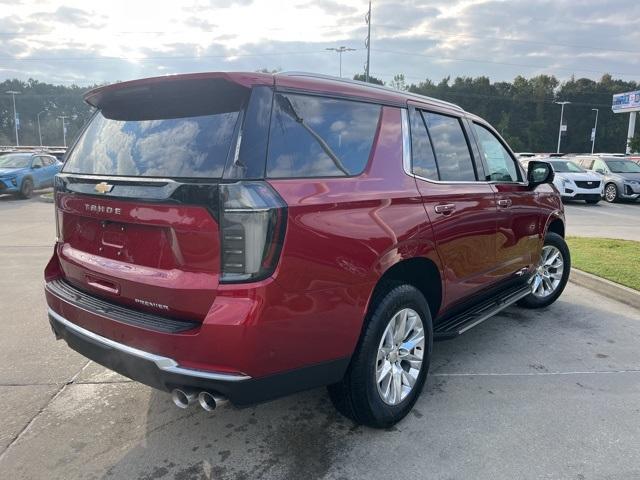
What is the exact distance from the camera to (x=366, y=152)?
282 cm

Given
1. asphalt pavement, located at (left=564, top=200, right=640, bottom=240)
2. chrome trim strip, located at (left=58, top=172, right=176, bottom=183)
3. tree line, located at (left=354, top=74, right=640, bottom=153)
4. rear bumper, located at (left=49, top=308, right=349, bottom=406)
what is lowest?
asphalt pavement, located at (left=564, top=200, right=640, bottom=240)

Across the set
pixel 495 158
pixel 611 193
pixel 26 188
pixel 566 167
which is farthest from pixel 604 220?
pixel 26 188

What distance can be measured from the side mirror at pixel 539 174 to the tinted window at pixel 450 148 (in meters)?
1.16

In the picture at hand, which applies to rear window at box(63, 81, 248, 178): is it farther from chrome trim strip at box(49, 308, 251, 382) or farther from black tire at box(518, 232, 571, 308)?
black tire at box(518, 232, 571, 308)

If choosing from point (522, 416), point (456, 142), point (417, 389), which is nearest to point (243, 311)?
point (417, 389)

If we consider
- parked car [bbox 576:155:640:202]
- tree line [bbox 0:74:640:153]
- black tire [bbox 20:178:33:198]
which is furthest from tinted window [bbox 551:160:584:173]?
tree line [bbox 0:74:640:153]

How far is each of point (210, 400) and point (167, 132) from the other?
1.32 meters

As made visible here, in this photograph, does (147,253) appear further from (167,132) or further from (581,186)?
(581,186)

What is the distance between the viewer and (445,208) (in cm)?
329

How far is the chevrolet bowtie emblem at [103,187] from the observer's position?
2.54 m

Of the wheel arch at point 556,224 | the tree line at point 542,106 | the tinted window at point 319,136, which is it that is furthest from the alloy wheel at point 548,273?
the tree line at point 542,106

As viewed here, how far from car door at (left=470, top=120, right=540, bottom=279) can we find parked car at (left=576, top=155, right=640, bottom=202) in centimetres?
1564

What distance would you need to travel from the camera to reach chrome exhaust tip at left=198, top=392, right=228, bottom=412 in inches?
88.5

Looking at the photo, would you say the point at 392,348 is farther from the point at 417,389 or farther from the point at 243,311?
the point at 243,311
